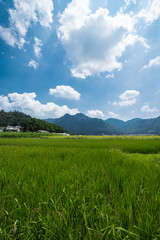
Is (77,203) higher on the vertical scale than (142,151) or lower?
higher

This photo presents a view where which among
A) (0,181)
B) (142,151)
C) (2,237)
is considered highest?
(2,237)

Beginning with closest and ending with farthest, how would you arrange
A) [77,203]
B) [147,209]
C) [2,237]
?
[2,237]
[147,209]
[77,203]

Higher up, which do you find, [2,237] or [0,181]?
[2,237]

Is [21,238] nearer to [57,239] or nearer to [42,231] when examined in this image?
[42,231]

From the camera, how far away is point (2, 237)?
780 mm

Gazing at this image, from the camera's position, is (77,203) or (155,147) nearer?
(77,203)

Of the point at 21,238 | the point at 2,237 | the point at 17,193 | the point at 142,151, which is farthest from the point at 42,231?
the point at 142,151

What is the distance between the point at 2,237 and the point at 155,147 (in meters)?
9.76

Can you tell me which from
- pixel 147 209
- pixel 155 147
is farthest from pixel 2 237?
pixel 155 147

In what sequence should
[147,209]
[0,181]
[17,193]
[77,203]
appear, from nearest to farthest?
[147,209]
[77,203]
[17,193]
[0,181]

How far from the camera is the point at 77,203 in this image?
1158mm

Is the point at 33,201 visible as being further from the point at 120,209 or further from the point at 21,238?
the point at 120,209

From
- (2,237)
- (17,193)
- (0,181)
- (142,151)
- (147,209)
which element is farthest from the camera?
(142,151)

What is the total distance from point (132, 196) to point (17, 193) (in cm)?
147
